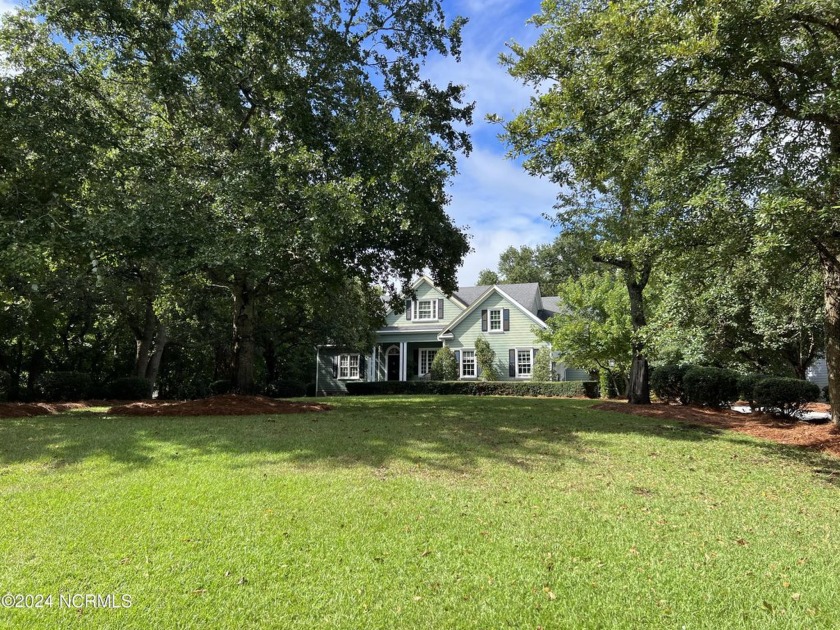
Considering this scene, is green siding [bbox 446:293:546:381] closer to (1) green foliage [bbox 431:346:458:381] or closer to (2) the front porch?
(1) green foliage [bbox 431:346:458:381]

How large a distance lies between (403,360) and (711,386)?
668 inches

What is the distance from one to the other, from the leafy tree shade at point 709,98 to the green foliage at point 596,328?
10510mm

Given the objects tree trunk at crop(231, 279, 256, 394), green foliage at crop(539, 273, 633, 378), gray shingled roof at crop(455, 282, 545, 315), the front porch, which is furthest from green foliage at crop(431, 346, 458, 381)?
tree trunk at crop(231, 279, 256, 394)

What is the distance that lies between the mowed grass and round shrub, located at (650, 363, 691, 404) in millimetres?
9705

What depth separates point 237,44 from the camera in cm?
1141

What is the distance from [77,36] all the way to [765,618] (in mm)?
16032

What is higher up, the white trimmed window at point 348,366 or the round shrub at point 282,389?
the white trimmed window at point 348,366

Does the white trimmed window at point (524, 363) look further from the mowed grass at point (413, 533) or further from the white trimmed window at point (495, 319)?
the mowed grass at point (413, 533)

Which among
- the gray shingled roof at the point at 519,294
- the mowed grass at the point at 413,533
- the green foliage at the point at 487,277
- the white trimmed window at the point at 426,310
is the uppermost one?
the green foliage at the point at 487,277

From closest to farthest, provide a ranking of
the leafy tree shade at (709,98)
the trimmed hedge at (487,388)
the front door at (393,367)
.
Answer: the leafy tree shade at (709,98), the trimmed hedge at (487,388), the front door at (393,367)

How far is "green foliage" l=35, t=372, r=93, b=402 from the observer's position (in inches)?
638

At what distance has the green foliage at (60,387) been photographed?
16203 millimetres

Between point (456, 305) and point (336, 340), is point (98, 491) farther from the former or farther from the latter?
point (456, 305)

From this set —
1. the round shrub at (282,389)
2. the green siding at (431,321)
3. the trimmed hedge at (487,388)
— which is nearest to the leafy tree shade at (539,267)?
the green siding at (431,321)
